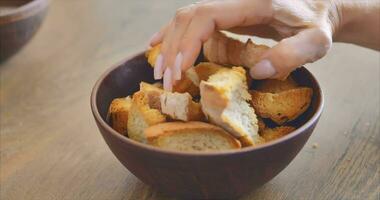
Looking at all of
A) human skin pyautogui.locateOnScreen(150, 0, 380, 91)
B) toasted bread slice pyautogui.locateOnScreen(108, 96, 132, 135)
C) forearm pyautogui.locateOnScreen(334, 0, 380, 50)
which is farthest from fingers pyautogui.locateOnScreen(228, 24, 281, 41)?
toasted bread slice pyautogui.locateOnScreen(108, 96, 132, 135)

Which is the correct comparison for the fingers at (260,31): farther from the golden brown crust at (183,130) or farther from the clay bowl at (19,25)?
the clay bowl at (19,25)

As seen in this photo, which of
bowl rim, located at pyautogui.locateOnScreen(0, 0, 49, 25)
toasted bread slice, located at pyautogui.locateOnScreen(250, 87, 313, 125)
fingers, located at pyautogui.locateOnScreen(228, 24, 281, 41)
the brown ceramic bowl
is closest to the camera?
the brown ceramic bowl

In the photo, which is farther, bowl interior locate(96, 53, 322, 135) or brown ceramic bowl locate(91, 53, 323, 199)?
bowl interior locate(96, 53, 322, 135)

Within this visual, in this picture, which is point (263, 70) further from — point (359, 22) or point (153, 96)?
point (359, 22)

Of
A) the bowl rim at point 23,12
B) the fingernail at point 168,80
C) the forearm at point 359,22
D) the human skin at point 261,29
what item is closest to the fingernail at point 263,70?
the human skin at point 261,29

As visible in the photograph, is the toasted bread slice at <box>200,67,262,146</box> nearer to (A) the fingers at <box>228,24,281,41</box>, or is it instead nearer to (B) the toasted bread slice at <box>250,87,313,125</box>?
(B) the toasted bread slice at <box>250,87,313,125</box>

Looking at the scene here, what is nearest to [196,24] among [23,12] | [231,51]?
[231,51]
